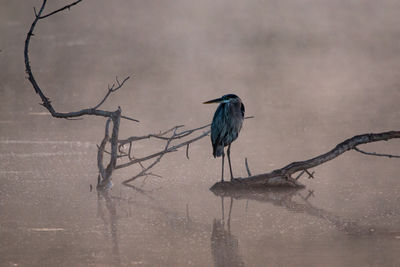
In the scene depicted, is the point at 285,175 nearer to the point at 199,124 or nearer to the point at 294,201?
the point at 294,201

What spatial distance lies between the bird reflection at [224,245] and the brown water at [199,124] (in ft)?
0.06

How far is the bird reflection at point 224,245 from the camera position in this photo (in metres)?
5.11

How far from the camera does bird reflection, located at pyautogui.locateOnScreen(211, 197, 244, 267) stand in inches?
201

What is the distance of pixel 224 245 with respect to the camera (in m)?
5.48

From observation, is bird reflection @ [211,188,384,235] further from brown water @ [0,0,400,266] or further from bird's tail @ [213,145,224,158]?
bird's tail @ [213,145,224,158]

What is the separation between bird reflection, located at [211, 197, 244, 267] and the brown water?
0.02 metres

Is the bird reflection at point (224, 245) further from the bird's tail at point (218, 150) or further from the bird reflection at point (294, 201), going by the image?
the bird's tail at point (218, 150)

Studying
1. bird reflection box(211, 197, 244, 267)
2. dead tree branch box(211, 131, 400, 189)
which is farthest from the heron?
bird reflection box(211, 197, 244, 267)

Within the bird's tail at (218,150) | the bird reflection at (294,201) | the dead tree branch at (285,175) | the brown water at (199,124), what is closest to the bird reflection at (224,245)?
the brown water at (199,124)

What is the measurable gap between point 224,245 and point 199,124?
5088 millimetres

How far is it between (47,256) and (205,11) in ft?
46.9

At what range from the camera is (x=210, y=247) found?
215 inches

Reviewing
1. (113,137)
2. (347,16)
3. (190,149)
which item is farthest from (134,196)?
(347,16)

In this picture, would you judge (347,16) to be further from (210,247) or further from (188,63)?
(210,247)
